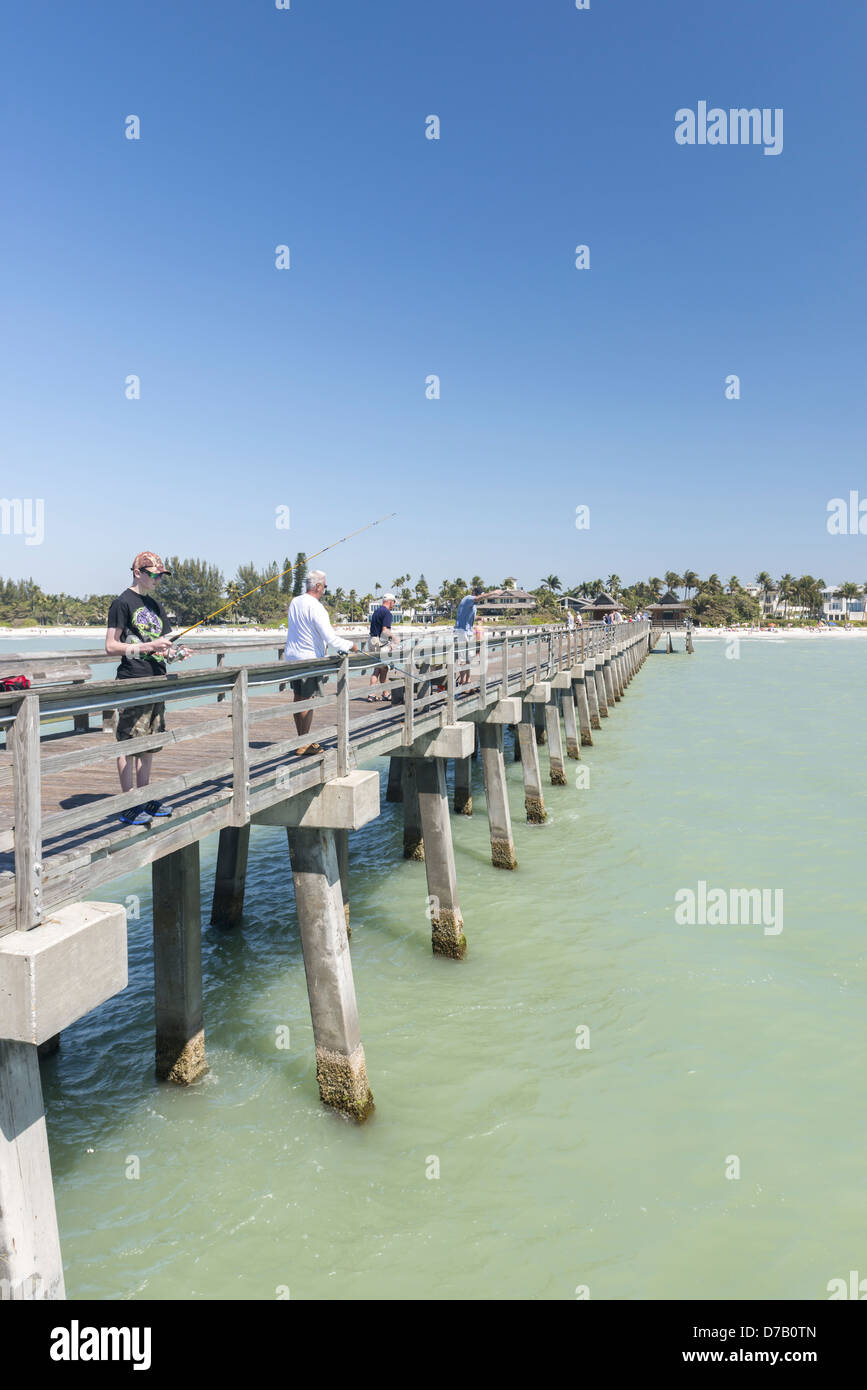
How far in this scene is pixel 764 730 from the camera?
31328 mm

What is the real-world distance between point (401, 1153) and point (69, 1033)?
168 inches

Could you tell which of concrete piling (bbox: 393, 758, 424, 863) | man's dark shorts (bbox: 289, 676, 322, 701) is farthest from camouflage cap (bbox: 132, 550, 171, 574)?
concrete piling (bbox: 393, 758, 424, 863)

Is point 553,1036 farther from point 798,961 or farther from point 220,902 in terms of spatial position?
point 220,902

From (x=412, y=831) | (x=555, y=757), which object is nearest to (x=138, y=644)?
(x=412, y=831)

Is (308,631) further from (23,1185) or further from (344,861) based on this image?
(23,1185)

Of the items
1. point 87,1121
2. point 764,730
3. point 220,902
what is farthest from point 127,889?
point 764,730

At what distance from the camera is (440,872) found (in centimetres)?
998

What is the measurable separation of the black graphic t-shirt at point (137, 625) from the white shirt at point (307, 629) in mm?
2213

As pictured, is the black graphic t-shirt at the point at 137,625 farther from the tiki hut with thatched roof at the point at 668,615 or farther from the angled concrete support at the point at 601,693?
the tiki hut with thatched roof at the point at 668,615

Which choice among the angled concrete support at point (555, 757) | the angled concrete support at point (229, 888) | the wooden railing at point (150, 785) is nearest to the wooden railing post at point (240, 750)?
the wooden railing at point (150, 785)

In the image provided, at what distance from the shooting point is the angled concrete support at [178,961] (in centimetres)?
694

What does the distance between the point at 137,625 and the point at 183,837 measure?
136 centimetres

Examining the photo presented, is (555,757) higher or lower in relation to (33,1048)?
lower

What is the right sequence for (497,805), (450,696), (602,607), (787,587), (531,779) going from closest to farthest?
(450,696)
(497,805)
(531,779)
(602,607)
(787,587)
